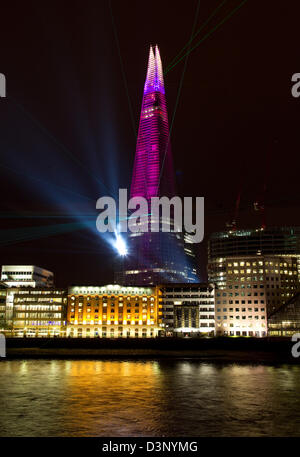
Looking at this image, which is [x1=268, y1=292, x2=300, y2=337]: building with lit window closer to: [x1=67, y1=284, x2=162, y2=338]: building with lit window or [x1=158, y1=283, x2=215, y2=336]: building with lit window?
[x1=158, y1=283, x2=215, y2=336]: building with lit window

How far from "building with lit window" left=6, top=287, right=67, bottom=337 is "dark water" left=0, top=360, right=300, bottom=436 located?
76725mm

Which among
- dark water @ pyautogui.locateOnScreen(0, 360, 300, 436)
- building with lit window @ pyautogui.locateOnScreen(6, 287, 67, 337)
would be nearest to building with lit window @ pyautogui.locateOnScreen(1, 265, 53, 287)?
building with lit window @ pyautogui.locateOnScreen(6, 287, 67, 337)

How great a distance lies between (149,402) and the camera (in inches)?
1743

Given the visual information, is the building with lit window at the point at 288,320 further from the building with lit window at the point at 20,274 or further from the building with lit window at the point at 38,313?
the building with lit window at the point at 20,274

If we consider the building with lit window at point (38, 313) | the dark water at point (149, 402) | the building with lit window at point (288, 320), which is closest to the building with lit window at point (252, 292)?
the building with lit window at point (288, 320)

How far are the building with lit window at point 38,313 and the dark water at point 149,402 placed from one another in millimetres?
76725

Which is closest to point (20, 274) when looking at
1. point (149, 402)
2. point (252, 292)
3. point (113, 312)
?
point (113, 312)

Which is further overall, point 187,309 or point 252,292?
point 187,309

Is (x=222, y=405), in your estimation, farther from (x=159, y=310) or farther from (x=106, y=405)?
(x=159, y=310)

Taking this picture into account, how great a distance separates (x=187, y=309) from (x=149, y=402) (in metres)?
105

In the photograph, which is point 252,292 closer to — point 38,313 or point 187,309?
point 187,309
